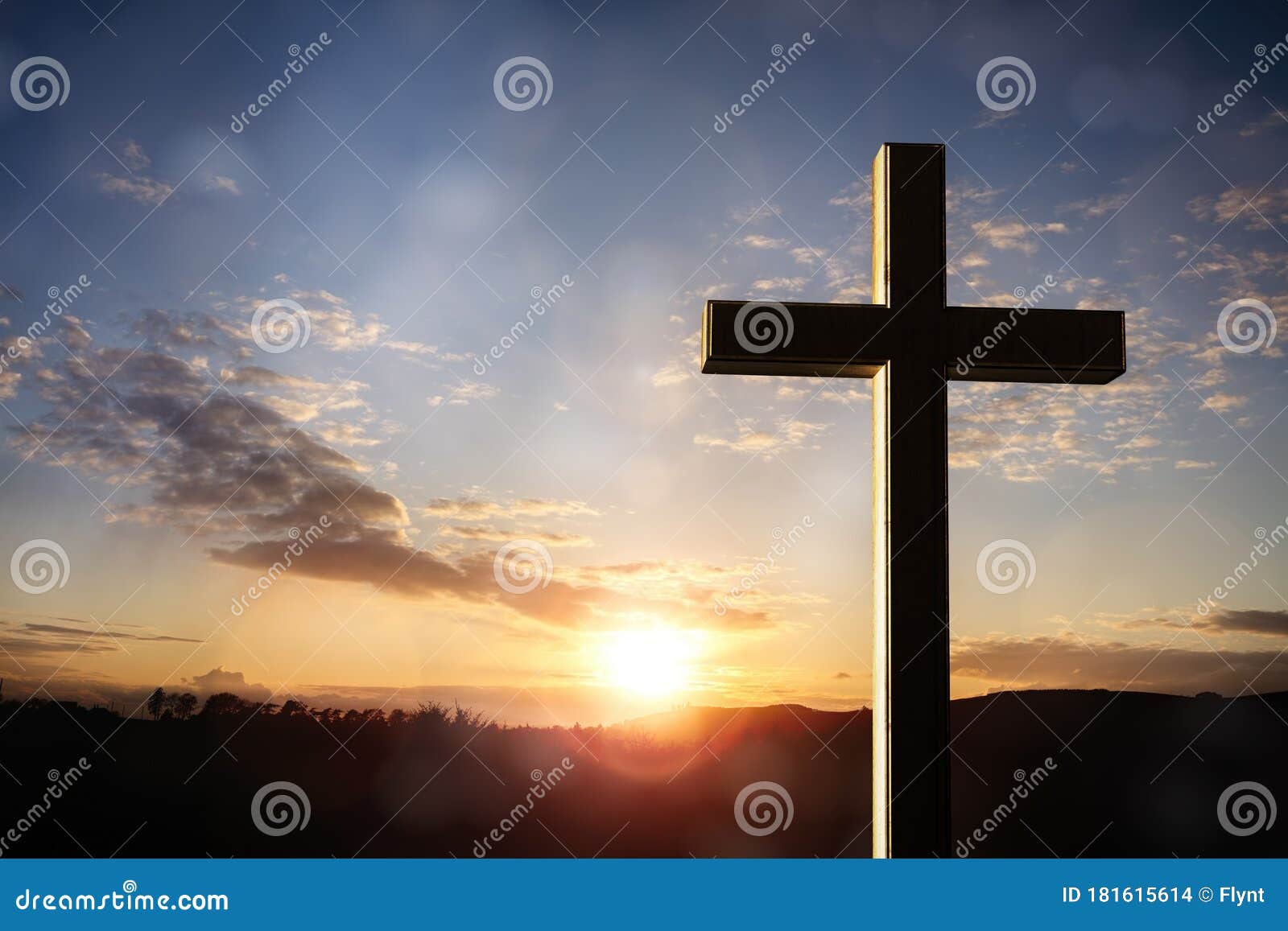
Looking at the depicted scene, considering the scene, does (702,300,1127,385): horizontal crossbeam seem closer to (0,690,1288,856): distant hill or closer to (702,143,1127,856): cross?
(702,143,1127,856): cross

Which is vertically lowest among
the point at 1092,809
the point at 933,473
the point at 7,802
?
the point at 7,802

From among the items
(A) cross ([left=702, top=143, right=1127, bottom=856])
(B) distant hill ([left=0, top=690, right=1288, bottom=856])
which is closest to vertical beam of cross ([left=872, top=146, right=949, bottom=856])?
(A) cross ([left=702, top=143, right=1127, bottom=856])

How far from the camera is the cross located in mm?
4559

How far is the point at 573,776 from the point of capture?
7969 millimetres

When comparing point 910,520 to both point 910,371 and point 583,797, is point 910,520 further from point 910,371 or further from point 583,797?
point 583,797

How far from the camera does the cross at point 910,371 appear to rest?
4559 millimetres

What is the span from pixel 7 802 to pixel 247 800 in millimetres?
1778

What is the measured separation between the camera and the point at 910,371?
16.0 feet

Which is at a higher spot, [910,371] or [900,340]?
[900,340]

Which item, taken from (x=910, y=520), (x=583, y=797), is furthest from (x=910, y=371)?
(x=583, y=797)
